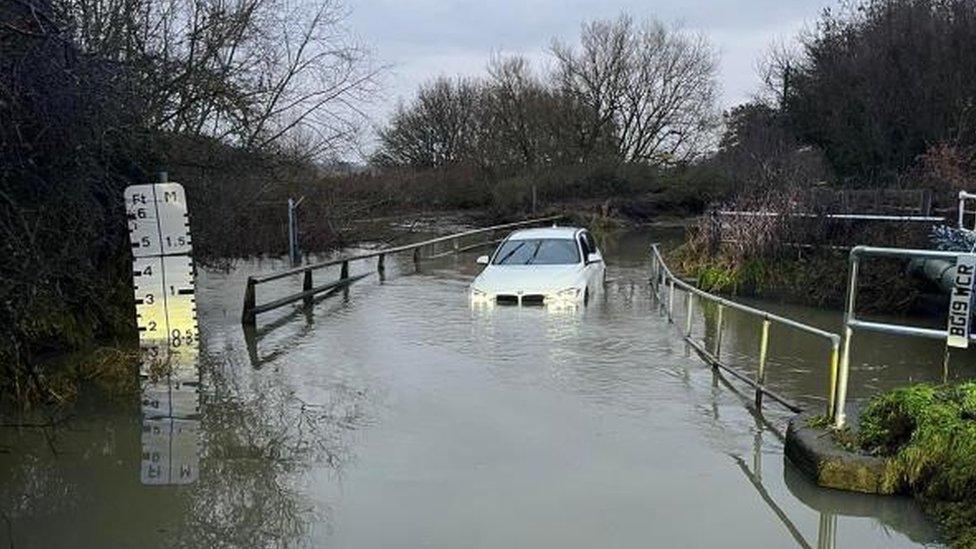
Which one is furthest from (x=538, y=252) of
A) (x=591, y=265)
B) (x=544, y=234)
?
(x=591, y=265)

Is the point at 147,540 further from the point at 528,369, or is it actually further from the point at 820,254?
the point at 820,254

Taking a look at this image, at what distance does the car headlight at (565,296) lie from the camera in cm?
1452

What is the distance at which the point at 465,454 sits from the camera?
6.77 m

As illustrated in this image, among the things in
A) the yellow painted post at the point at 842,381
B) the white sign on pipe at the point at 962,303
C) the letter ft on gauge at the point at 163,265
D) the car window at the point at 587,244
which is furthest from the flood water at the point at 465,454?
the car window at the point at 587,244

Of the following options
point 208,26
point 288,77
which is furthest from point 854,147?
point 208,26

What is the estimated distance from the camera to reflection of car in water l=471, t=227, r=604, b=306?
14.6 meters

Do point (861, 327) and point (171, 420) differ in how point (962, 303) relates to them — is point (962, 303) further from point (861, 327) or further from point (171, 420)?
point (171, 420)

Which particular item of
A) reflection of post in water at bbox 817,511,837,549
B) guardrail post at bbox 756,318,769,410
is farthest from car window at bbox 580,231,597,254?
reflection of post in water at bbox 817,511,837,549

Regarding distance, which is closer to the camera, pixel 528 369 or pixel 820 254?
pixel 528 369

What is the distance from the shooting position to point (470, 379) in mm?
9383

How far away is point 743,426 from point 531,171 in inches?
1853

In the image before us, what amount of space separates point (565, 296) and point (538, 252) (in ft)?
6.90

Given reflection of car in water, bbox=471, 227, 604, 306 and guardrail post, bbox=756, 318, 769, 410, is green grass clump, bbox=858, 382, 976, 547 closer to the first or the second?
guardrail post, bbox=756, 318, 769, 410

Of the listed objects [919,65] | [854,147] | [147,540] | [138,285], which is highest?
[919,65]
